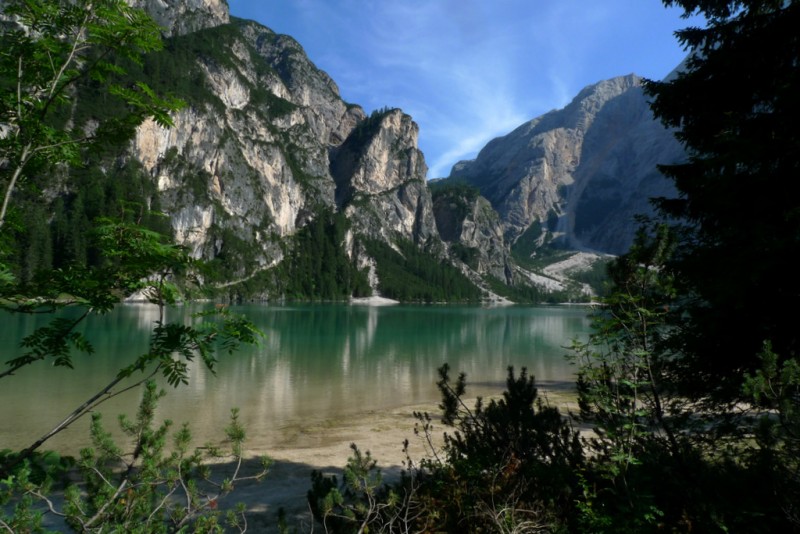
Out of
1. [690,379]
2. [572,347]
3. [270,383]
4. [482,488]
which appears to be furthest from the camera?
[270,383]

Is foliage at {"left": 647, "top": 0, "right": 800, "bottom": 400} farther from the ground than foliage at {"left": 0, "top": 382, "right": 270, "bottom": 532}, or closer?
farther from the ground

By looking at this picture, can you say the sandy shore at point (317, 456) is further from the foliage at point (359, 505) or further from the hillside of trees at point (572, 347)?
the hillside of trees at point (572, 347)

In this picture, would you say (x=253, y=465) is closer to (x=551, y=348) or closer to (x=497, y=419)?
(x=497, y=419)

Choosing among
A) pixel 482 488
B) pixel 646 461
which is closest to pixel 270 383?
pixel 482 488

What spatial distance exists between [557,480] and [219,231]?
18239cm

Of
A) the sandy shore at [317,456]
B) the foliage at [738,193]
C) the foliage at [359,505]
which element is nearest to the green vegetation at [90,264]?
the foliage at [359,505]

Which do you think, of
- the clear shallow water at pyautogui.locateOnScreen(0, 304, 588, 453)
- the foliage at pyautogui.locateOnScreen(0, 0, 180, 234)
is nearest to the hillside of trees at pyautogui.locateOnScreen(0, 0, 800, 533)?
the foliage at pyautogui.locateOnScreen(0, 0, 180, 234)

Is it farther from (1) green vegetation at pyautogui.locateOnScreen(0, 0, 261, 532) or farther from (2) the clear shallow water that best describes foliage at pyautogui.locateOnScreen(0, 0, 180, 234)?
(2) the clear shallow water

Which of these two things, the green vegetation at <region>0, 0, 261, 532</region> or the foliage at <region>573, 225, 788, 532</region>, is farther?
the foliage at <region>573, 225, 788, 532</region>

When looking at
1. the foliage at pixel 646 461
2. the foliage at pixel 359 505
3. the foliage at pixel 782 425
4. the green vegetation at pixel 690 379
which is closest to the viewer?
the foliage at pixel 782 425

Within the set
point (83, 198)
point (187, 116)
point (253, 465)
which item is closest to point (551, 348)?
point (253, 465)

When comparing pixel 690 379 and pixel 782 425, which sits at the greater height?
pixel 782 425

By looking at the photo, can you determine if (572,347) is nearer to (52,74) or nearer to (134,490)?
(134,490)

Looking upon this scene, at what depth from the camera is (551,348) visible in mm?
46500
